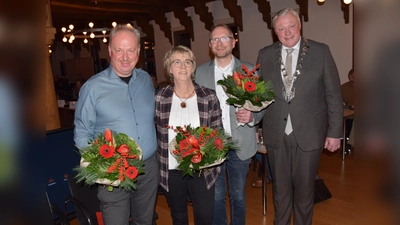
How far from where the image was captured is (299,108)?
255 cm

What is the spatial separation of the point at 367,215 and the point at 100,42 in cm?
1636

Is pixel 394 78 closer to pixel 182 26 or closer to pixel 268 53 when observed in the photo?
pixel 268 53

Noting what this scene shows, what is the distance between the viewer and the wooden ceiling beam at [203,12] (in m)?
9.83

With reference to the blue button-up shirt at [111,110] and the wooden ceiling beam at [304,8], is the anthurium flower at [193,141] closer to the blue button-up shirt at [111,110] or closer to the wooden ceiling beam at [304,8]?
the blue button-up shirt at [111,110]

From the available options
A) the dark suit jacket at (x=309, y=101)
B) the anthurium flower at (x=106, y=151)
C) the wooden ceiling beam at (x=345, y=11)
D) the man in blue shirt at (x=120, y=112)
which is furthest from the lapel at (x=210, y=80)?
the wooden ceiling beam at (x=345, y=11)

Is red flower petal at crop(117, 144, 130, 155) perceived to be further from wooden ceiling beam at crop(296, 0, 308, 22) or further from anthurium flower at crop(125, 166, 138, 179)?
wooden ceiling beam at crop(296, 0, 308, 22)

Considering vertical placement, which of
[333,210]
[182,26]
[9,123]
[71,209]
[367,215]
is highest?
[182,26]

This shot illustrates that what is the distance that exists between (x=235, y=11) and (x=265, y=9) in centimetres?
96

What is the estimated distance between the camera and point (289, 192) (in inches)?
110

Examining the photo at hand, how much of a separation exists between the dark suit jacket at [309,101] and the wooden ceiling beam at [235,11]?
22.5 feet

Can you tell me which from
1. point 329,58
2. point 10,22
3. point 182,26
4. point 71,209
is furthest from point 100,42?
point 10,22

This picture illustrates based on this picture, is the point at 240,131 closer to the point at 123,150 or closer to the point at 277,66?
the point at 277,66

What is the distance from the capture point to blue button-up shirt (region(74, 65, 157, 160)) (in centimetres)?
209

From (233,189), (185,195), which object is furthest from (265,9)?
(185,195)
